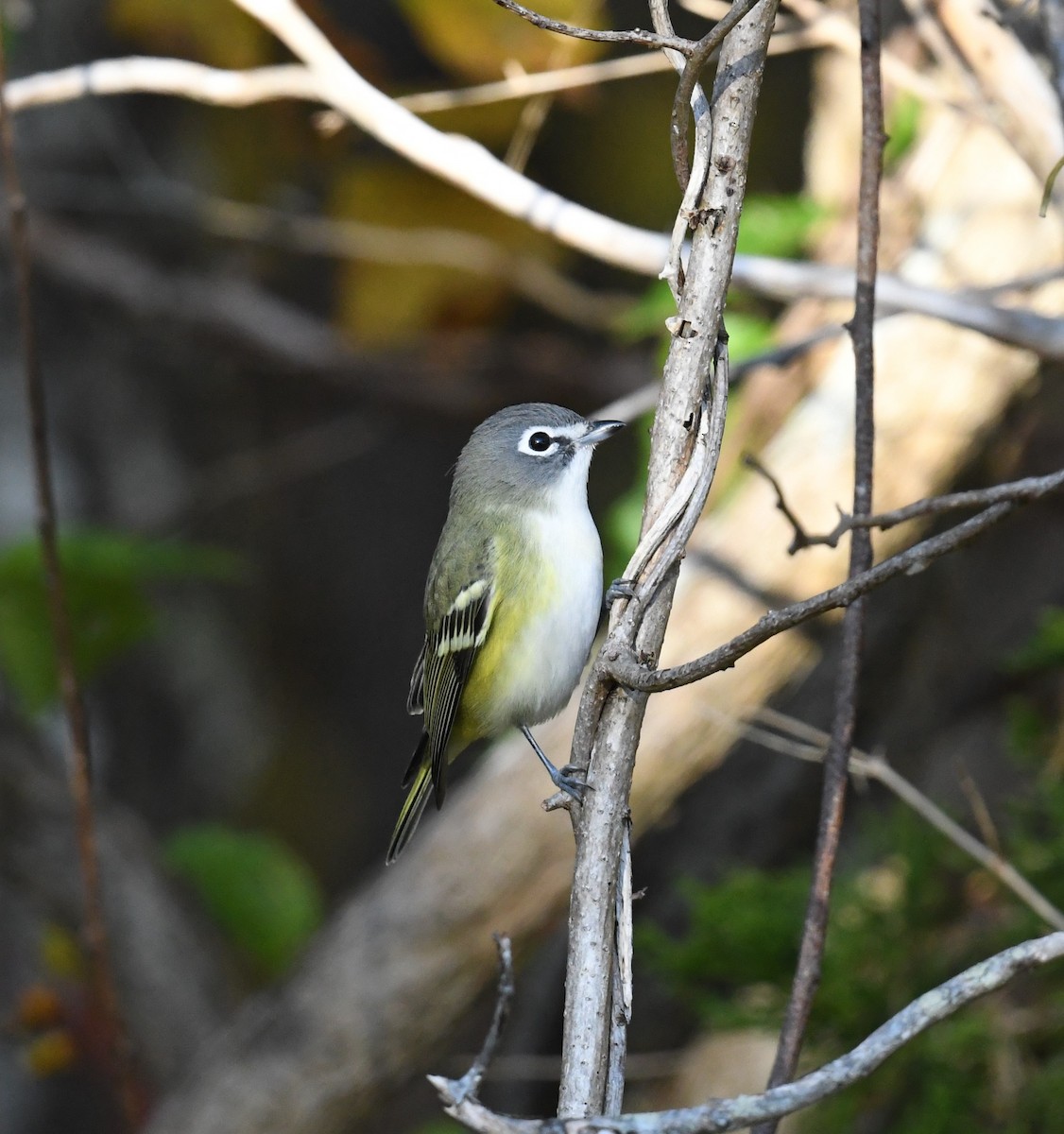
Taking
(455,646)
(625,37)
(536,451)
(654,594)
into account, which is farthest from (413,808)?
(625,37)

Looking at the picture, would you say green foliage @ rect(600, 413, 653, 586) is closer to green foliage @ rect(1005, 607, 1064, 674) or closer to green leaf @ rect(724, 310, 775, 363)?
green leaf @ rect(724, 310, 775, 363)

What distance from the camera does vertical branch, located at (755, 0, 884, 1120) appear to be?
1.79m

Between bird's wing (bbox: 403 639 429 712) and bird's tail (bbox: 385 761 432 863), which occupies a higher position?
bird's wing (bbox: 403 639 429 712)

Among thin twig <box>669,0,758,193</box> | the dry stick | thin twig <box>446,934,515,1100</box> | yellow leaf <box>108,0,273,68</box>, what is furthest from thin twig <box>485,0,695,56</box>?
yellow leaf <box>108,0,273,68</box>

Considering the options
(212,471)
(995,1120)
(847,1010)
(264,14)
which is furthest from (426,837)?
(212,471)

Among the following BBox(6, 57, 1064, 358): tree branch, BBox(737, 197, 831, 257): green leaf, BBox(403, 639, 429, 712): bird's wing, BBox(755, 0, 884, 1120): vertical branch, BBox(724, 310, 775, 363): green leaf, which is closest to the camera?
BBox(755, 0, 884, 1120): vertical branch

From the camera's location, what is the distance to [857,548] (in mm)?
1889

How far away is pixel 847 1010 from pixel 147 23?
147 inches

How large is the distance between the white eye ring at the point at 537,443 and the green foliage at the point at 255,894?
2.07 metres

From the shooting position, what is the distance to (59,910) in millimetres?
4043

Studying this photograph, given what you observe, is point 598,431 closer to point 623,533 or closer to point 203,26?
point 623,533

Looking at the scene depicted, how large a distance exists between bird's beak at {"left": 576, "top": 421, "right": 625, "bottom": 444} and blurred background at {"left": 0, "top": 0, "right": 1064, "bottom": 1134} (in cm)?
35

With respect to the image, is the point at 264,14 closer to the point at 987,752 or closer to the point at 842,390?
the point at 842,390

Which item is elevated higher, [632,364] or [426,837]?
[632,364]
